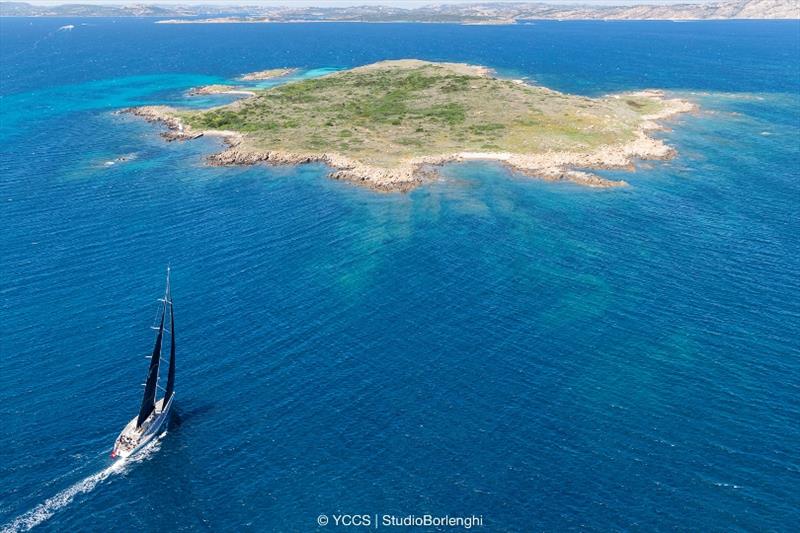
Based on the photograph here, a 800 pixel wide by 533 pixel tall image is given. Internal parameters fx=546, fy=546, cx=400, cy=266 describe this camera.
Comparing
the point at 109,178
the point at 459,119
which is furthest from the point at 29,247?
the point at 459,119

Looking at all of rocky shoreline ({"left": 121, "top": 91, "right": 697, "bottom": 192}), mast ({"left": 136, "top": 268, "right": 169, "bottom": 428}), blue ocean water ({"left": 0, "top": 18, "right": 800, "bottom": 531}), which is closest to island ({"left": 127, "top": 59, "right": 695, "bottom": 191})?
rocky shoreline ({"left": 121, "top": 91, "right": 697, "bottom": 192})

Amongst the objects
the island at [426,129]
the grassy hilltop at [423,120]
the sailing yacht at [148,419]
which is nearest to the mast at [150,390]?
the sailing yacht at [148,419]

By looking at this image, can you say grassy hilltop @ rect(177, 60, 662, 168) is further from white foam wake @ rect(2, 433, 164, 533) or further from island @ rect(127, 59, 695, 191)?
white foam wake @ rect(2, 433, 164, 533)

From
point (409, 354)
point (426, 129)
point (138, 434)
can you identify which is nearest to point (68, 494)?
point (138, 434)

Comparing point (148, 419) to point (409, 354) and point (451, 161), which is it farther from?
point (451, 161)

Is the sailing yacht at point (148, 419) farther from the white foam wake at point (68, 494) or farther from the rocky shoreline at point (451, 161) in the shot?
the rocky shoreline at point (451, 161)
